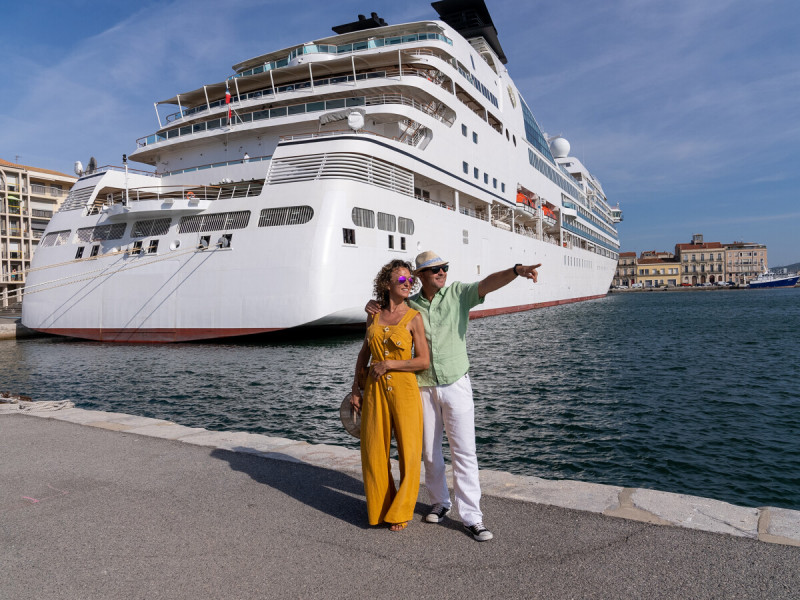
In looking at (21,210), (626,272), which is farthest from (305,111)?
(626,272)

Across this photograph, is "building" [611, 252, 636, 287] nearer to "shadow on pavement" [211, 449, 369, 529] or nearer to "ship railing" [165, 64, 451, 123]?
"ship railing" [165, 64, 451, 123]

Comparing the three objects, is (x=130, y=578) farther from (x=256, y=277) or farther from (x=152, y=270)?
(x=152, y=270)

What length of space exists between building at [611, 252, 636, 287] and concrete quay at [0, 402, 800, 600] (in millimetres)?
142364

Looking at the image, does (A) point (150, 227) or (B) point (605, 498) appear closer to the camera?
(B) point (605, 498)

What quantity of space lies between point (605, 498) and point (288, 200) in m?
16.1

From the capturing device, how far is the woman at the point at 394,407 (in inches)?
148

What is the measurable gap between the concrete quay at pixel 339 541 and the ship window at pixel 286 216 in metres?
13.7

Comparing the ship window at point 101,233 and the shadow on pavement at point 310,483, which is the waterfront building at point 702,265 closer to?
the ship window at point 101,233

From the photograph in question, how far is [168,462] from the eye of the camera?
5.35m

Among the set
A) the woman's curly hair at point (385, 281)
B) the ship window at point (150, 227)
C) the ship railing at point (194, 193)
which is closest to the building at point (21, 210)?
the ship railing at point (194, 193)

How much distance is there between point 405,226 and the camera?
21.8m

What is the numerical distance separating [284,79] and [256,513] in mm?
25081

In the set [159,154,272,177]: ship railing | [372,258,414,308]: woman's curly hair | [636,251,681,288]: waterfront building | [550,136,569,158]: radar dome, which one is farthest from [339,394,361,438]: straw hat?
[636,251,681,288]: waterfront building

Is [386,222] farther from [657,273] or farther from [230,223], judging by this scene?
[657,273]
